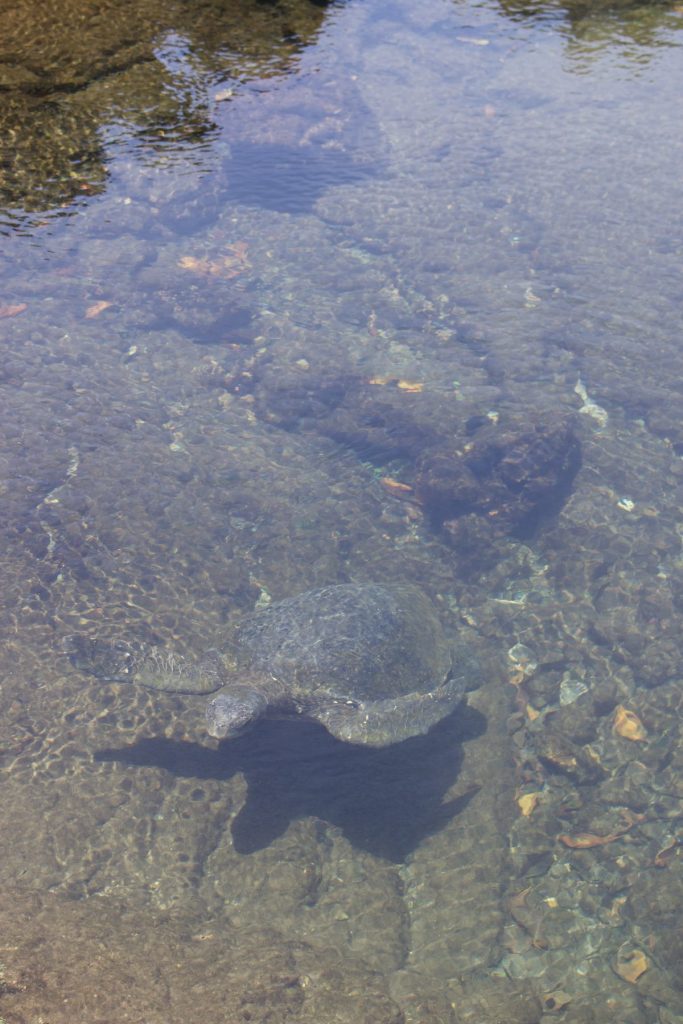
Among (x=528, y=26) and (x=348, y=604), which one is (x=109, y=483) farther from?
(x=528, y=26)

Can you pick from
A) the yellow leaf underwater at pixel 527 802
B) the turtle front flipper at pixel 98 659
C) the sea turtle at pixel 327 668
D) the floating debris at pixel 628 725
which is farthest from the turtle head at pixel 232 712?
the floating debris at pixel 628 725

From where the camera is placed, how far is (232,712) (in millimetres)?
6520

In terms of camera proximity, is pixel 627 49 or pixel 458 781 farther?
pixel 627 49

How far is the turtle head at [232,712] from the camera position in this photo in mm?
6480

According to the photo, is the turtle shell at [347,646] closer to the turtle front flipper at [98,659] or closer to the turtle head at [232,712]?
the turtle head at [232,712]

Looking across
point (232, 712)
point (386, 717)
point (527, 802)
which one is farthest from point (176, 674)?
point (527, 802)

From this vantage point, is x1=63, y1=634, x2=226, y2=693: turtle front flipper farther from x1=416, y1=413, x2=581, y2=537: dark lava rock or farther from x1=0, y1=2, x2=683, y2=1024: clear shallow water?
x1=416, y1=413, x2=581, y2=537: dark lava rock

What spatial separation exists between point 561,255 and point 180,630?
1062cm

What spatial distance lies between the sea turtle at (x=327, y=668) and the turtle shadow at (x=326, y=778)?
50cm

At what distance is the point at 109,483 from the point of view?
9.62m

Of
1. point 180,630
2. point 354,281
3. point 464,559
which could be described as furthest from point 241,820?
point 354,281

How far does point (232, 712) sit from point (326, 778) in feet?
4.92

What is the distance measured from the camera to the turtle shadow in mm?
6984

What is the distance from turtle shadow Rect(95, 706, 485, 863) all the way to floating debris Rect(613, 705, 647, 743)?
1.90m
